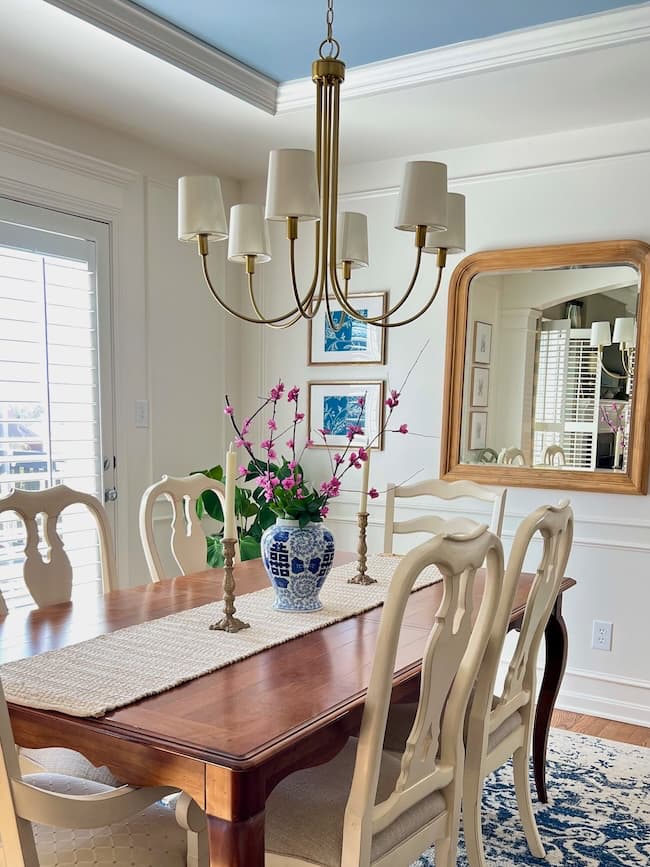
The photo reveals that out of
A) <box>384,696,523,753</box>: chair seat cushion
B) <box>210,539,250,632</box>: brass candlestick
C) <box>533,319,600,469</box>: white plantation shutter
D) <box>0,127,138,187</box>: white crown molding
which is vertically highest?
<box>0,127,138,187</box>: white crown molding

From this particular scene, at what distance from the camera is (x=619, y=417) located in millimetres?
3271

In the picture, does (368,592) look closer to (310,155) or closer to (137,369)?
(310,155)

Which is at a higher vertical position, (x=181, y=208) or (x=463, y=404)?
(x=181, y=208)

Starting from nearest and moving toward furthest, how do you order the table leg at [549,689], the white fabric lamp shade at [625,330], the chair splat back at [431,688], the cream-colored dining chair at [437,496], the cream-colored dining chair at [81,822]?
1. the cream-colored dining chair at [81,822]
2. the chair splat back at [431,688]
3. the table leg at [549,689]
4. the cream-colored dining chair at [437,496]
5. the white fabric lamp shade at [625,330]

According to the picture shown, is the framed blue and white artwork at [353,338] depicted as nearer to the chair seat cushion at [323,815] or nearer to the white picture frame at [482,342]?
the white picture frame at [482,342]

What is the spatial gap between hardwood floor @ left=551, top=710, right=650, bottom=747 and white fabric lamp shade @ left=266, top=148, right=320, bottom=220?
2.49 metres

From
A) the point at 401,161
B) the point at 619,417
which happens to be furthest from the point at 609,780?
the point at 401,161

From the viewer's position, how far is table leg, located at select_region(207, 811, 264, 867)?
121cm

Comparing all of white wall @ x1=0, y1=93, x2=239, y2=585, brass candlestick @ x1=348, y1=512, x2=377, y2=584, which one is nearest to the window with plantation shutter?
white wall @ x1=0, y1=93, x2=239, y2=585

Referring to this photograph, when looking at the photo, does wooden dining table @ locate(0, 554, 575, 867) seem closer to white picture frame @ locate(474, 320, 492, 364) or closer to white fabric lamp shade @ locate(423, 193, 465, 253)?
white fabric lamp shade @ locate(423, 193, 465, 253)

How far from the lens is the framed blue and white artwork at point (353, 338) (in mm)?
3863

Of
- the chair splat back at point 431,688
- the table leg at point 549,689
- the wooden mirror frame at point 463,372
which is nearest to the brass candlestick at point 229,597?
the chair splat back at point 431,688

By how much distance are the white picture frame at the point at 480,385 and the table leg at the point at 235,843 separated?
2.62m

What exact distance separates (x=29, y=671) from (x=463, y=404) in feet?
8.23
